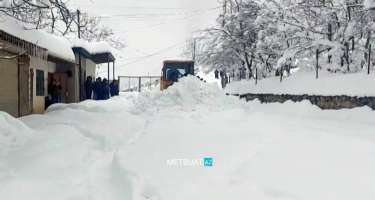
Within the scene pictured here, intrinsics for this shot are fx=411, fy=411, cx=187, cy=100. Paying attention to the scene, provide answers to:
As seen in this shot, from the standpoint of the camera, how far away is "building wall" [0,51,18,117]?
38.8ft

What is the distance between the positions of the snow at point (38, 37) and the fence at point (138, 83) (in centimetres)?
2444

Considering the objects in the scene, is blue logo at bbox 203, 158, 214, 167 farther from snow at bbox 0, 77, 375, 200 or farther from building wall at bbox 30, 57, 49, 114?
building wall at bbox 30, 57, 49, 114

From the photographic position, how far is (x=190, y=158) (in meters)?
6.65

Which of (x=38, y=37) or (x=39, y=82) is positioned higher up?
(x=38, y=37)

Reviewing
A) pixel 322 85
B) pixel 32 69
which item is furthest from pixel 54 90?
pixel 322 85

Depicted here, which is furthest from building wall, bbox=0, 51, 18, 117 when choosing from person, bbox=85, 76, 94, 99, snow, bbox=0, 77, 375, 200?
person, bbox=85, 76, 94, 99

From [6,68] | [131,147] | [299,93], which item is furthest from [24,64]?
[299,93]

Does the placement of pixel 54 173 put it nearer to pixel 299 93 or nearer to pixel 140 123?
pixel 140 123

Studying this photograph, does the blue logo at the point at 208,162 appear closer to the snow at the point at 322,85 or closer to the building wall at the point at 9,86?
the snow at the point at 322,85

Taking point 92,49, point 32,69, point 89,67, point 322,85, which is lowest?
point 322,85

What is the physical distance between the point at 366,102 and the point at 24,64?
33.7 ft

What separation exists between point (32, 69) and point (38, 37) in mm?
1626

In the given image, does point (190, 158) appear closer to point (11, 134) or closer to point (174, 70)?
Answer: point (11, 134)

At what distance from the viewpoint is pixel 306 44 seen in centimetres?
1527
